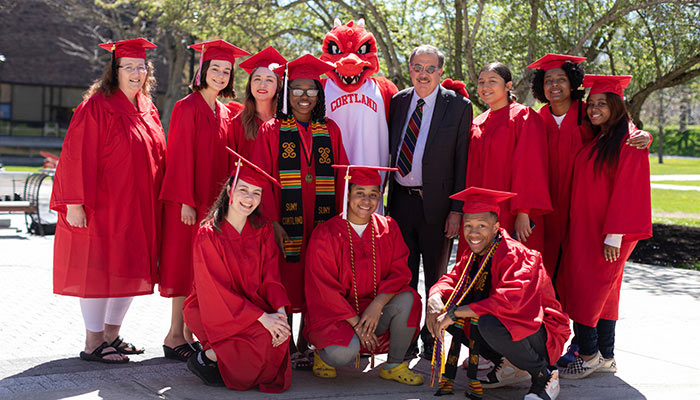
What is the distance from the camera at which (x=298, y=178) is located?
472 centimetres

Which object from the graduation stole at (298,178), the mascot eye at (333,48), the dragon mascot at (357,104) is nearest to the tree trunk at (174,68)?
the mascot eye at (333,48)

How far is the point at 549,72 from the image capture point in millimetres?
5047

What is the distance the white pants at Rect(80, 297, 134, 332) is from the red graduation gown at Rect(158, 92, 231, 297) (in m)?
0.31

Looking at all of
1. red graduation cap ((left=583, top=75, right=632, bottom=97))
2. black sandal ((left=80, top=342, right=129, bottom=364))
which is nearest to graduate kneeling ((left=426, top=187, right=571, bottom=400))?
red graduation cap ((left=583, top=75, right=632, bottom=97))

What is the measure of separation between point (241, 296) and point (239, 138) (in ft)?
4.45

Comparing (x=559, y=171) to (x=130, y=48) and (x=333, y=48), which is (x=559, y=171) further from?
(x=130, y=48)

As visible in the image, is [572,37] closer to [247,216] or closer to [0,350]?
[247,216]

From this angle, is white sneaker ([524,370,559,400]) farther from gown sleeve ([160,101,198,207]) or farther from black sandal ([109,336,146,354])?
black sandal ([109,336,146,354])

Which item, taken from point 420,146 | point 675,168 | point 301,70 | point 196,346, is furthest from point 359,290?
point 675,168

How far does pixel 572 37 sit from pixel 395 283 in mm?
8069

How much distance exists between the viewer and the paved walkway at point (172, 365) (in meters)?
4.21

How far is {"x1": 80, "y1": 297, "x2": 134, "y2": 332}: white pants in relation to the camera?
4812mm

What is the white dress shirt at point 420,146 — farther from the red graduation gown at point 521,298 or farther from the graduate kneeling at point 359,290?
the red graduation gown at point 521,298

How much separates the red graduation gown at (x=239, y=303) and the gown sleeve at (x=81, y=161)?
0.93 m
